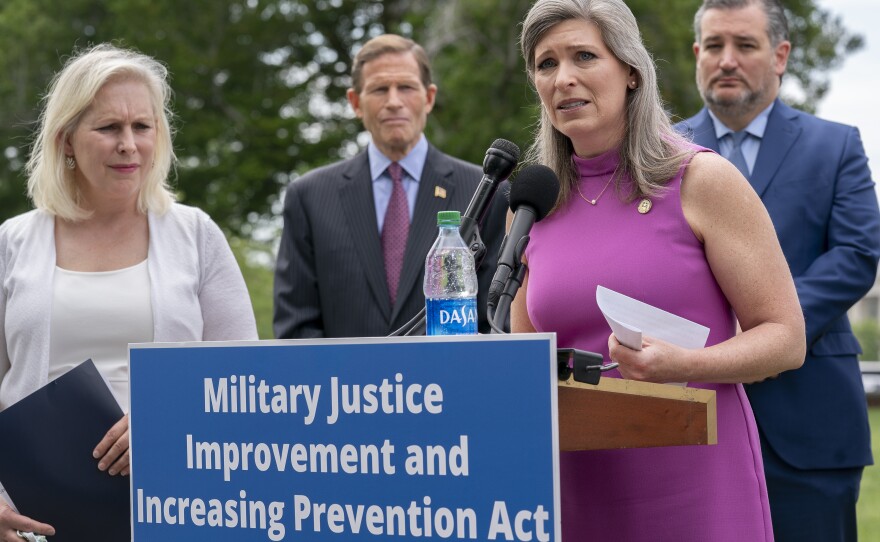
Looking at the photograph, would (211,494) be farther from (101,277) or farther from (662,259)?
(101,277)

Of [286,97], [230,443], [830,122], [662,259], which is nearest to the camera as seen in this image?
[230,443]

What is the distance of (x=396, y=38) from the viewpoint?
5.27 metres

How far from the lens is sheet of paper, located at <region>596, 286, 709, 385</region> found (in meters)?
2.23

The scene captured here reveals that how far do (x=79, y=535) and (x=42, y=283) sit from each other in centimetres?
83

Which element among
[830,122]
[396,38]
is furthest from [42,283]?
[830,122]

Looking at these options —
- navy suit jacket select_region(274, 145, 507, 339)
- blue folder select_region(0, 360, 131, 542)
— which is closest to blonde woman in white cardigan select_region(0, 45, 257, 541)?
blue folder select_region(0, 360, 131, 542)

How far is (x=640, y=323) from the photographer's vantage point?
7.77 ft

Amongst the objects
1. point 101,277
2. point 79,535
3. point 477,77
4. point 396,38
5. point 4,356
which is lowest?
point 79,535

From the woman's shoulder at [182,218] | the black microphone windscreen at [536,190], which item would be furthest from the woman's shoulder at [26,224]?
the black microphone windscreen at [536,190]

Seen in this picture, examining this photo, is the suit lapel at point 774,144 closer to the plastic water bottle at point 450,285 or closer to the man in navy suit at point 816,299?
the man in navy suit at point 816,299

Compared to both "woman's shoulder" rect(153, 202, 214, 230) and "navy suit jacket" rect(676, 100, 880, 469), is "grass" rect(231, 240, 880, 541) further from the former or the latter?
"woman's shoulder" rect(153, 202, 214, 230)

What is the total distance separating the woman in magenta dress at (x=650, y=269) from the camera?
263cm

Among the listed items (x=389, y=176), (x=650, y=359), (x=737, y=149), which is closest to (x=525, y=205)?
(x=650, y=359)

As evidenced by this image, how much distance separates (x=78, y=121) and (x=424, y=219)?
1582 mm
